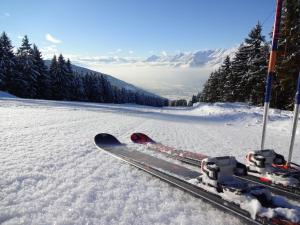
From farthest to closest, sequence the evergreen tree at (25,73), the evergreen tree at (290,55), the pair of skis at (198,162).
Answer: the evergreen tree at (25,73) < the evergreen tree at (290,55) < the pair of skis at (198,162)

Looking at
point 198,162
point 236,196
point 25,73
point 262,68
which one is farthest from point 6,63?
point 236,196

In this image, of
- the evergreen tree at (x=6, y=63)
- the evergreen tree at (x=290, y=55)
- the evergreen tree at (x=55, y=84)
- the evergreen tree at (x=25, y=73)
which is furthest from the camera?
the evergreen tree at (x=55, y=84)

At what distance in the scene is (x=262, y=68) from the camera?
30719mm

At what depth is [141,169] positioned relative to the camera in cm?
495

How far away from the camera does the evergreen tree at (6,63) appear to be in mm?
40750

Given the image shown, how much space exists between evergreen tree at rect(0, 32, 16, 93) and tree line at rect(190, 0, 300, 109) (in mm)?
35912

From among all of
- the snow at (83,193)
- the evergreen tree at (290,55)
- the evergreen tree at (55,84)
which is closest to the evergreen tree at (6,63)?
the evergreen tree at (55,84)

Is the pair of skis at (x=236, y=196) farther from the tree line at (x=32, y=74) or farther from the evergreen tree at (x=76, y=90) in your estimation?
the evergreen tree at (x=76, y=90)

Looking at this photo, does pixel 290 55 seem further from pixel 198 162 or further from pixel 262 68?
pixel 198 162

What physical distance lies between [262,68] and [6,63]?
38577 millimetres

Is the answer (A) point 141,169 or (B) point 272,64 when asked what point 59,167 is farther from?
(B) point 272,64

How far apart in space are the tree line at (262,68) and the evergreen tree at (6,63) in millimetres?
35912

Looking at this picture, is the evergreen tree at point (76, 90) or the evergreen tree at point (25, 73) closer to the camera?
the evergreen tree at point (25, 73)

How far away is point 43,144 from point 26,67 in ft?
Result: 136
